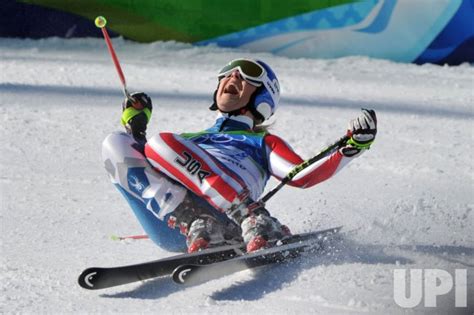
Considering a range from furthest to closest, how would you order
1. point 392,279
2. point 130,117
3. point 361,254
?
point 130,117, point 361,254, point 392,279

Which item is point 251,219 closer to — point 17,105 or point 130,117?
point 130,117

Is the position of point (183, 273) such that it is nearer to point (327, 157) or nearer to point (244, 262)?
point (244, 262)

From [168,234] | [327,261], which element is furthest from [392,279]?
[168,234]

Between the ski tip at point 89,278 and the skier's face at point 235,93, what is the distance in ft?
3.78

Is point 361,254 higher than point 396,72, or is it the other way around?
point 396,72

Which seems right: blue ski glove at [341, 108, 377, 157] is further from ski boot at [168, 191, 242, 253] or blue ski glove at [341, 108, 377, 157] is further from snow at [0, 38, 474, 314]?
ski boot at [168, 191, 242, 253]

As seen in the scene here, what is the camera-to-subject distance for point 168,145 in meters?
4.17

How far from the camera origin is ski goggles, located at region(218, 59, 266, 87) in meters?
4.54

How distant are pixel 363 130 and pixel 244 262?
65cm

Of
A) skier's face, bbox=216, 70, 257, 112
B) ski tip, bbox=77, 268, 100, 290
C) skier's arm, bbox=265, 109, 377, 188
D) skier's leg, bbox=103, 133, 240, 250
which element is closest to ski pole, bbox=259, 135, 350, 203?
skier's arm, bbox=265, 109, 377, 188

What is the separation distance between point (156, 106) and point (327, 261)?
3664 millimetres

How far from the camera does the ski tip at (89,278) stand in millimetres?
3662

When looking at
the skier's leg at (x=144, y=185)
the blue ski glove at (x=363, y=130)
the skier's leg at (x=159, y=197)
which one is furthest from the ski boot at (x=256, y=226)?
the blue ski glove at (x=363, y=130)
